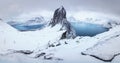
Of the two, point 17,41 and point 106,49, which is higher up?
point 106,49

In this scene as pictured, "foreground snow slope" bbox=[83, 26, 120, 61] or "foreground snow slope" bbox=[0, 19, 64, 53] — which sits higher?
"foreground snow slope" bbox=[83, 26, 120, 61]

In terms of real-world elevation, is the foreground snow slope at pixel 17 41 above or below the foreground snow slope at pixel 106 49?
below

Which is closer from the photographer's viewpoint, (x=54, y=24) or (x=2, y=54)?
(x=2, y=54)

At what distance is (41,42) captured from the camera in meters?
48.3

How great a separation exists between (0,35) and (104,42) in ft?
66.4

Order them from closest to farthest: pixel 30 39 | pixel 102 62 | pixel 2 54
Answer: pixel 102 62
pixel 2 54
pixel 30 39

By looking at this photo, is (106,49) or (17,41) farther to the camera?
(17,41)

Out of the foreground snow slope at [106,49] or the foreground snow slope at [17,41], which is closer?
the foreground snow slope at [106,49]

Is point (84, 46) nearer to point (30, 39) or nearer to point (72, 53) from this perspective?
point (72, 53)

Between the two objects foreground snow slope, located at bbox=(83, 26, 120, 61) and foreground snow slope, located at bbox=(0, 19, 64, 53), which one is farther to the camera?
foreground snow slope, located at bbox=(0, 19, 64, 53)

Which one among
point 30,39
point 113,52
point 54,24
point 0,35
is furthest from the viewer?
point 54,24

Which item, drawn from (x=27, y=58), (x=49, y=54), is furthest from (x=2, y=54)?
(x=49, y=54)

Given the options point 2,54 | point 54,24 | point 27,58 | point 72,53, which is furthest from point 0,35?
point 54,24

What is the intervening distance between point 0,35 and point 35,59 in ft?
50.9
